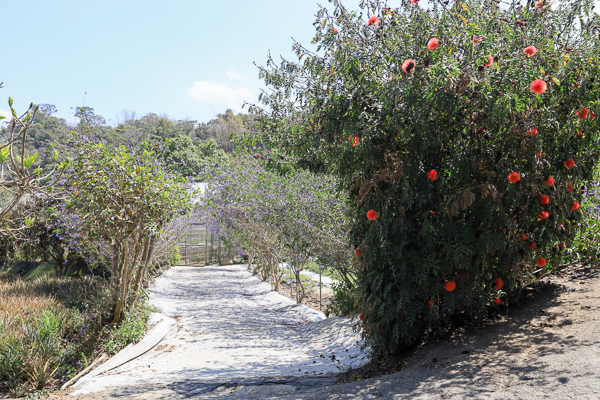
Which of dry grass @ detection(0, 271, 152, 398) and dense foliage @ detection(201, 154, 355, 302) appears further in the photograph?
dense foliage @ detection(201, 154, 355, 302)

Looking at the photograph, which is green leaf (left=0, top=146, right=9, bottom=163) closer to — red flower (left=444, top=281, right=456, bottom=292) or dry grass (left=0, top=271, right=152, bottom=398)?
dry grass (left=0, top=271, right=152, bottom=398)

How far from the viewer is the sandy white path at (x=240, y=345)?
495 cm

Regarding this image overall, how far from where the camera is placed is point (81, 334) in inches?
234

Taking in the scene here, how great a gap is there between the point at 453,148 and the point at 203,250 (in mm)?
19147

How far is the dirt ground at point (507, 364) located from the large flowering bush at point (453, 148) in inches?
11.8

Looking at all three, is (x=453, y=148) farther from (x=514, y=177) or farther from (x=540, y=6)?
(x=540, y=6)

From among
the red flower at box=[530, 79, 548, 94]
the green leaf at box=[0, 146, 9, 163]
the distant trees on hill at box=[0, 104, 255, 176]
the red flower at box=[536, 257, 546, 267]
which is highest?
the distant trees on hill at box=[0, 104, 255, 176]

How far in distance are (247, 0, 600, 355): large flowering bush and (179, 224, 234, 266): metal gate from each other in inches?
703

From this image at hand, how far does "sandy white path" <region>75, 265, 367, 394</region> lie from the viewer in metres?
4.95

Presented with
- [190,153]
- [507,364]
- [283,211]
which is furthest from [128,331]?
[190,153]

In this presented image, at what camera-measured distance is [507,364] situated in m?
3.21

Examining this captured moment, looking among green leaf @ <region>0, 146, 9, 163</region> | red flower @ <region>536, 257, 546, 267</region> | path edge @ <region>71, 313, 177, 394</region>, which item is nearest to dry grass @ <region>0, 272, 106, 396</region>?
path edge @ <region>71, 313, 177, 394</region>

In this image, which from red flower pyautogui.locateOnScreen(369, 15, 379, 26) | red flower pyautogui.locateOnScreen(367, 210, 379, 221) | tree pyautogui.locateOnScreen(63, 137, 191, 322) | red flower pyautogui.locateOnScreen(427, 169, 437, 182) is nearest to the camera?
red flower pyautogui.locateOnScreen(427, 169, 437, 182)

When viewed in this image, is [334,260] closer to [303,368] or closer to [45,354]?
[303,368]
